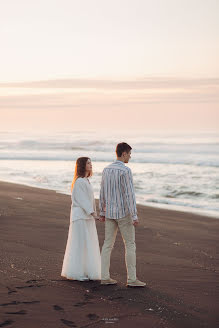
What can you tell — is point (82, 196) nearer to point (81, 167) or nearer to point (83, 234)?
point (81, 167)

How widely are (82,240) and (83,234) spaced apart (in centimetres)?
8

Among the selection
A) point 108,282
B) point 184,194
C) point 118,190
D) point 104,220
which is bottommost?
point 108,282

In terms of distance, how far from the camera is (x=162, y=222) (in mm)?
12227

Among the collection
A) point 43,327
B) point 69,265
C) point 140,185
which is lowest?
Result: point 43,327

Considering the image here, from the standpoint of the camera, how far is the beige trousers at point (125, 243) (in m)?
6.85

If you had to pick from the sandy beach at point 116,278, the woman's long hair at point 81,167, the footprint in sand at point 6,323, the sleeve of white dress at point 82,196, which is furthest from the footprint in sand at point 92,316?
the woman's long hair at point 81,167

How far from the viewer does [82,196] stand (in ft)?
23.5

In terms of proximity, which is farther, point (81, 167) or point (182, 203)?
point (182, 203)

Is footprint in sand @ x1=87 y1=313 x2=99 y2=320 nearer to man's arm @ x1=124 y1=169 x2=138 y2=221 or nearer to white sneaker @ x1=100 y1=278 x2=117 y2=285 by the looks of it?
white sneaker @ x1=100 y1=278 x2=117 y2=285

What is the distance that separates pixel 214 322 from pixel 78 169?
2.65 m

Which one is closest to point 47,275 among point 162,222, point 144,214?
point 162,222

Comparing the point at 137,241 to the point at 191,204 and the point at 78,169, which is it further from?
the point at 191,204

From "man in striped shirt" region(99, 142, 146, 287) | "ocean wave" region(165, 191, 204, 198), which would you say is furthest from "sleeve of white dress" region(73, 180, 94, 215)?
"ocean wave" region(165, 191, 204, 198)

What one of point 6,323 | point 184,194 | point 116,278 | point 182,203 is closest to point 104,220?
point 116,278
